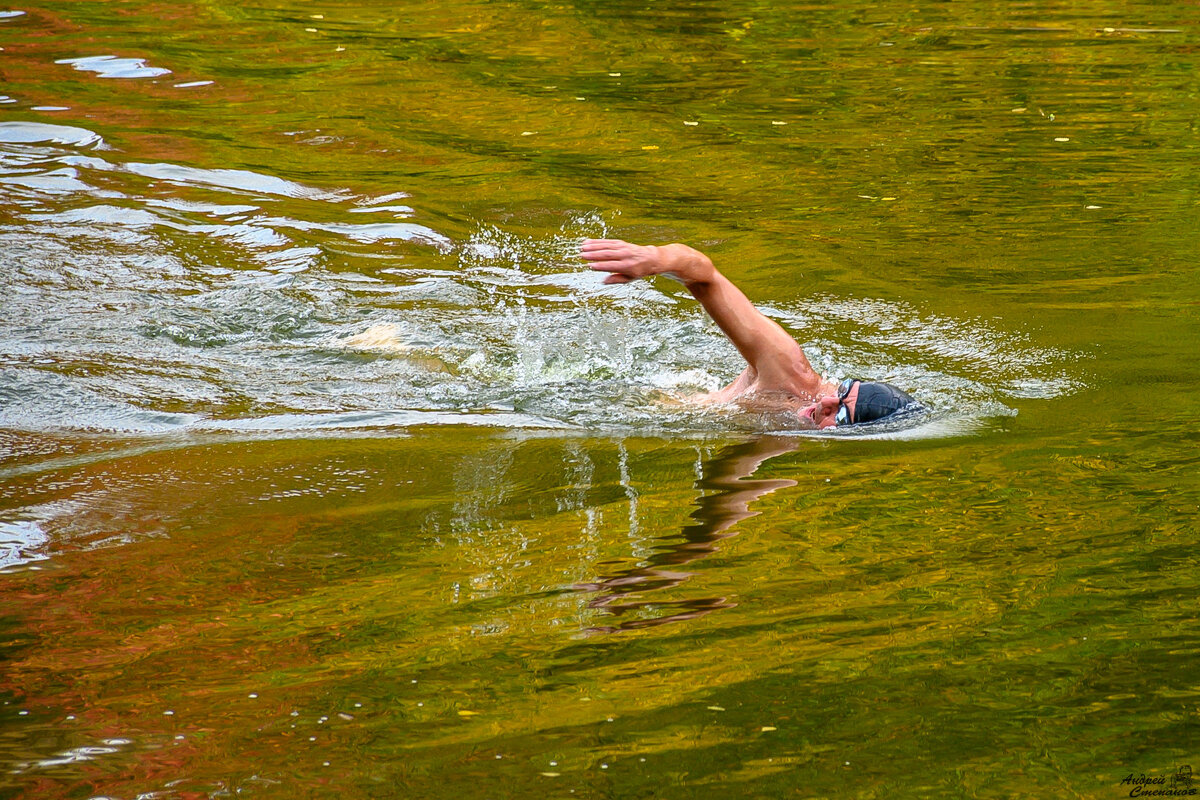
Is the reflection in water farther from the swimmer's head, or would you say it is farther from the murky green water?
the swimmer's head

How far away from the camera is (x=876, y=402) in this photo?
561 cm

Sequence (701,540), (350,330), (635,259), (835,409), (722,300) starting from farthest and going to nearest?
(350,330), (835,409), (722,300), (635,259), (701,540)

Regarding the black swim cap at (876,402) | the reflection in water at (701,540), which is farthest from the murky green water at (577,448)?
the black swim cap at (876,402)

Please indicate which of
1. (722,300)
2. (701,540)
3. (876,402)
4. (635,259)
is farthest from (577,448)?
(876,402)

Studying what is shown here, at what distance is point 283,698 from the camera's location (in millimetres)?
3098

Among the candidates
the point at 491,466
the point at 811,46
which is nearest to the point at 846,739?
the point at 491,466

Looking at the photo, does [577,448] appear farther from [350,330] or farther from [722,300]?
[350,330]

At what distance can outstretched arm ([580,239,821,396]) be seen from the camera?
5.12 metres

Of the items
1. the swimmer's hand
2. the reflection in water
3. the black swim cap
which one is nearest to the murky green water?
the reflection in water

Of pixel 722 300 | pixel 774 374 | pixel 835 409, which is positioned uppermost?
pixel 722 300

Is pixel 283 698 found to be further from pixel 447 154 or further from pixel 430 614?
pixel 447 154

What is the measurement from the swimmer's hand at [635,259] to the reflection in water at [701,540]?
76cm

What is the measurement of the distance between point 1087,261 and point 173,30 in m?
10.5

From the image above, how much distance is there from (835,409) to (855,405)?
10 centimetres
